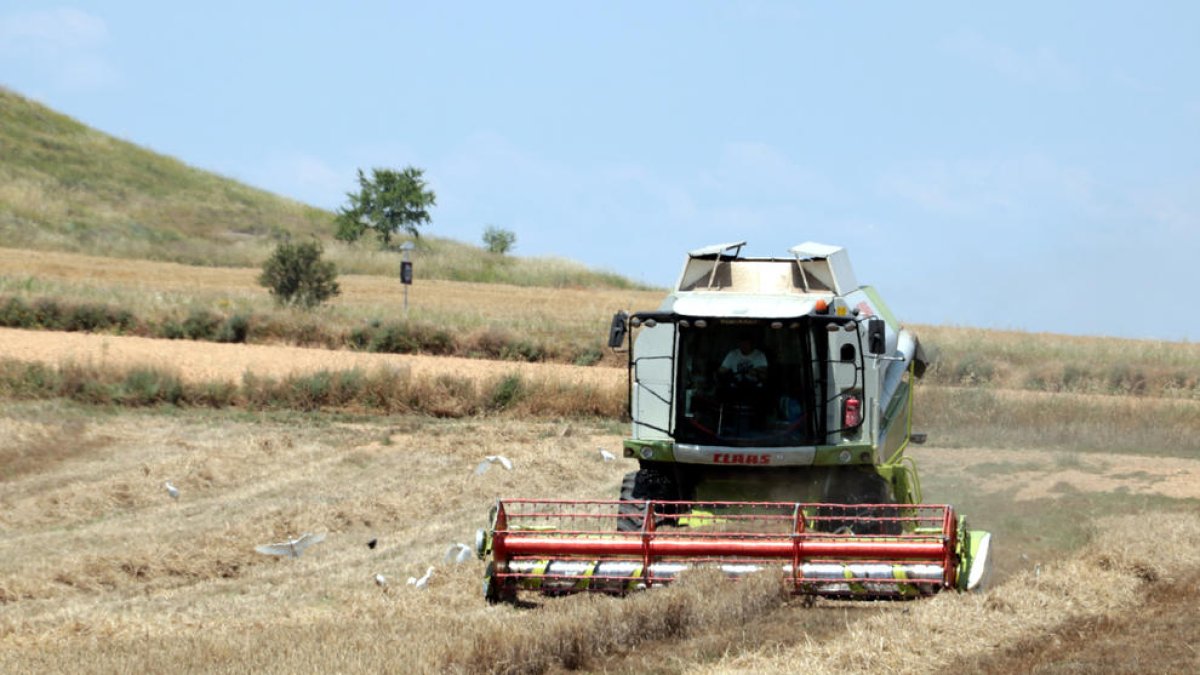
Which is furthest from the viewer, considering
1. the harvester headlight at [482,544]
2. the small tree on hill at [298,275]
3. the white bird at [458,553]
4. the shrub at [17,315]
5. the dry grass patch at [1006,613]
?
the small tree on hill at [298,275]

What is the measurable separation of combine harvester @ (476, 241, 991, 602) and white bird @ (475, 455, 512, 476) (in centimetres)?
634

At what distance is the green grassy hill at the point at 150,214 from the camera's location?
193 ft

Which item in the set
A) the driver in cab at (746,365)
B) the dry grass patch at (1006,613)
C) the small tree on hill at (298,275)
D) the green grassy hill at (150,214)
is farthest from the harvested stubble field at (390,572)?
the green grassy hill at (150,214)

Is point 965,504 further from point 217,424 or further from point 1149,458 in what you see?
point 217,424

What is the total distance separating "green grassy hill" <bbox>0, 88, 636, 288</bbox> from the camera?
2319 inches

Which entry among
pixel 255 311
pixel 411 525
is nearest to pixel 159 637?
Answer: pixel 411 525

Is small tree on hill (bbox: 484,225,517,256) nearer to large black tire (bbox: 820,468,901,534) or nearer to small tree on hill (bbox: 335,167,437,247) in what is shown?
small tree on hill (bbox: 335,167,437,247)

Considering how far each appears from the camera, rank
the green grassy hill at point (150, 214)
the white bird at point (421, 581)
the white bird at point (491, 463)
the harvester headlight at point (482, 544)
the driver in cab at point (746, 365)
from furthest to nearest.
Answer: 1. the green grassy hill at point (150, 214)
2. the white bird at point (491, 463)
3. the driver in cab at point (746, 365)
4. the white bird at point (421, 581)
5. the harvester headlight at point (482, 544)

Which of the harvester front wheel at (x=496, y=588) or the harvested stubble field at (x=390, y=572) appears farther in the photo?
the harvester front wheel at (x=496, y=588)

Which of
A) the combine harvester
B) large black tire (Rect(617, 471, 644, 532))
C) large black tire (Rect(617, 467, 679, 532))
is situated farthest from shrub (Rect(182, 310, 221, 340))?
large black tire (Rect(617, 467, 679, 532))

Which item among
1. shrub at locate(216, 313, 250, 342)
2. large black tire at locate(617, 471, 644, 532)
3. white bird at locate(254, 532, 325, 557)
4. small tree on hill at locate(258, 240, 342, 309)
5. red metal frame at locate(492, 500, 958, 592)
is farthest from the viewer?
small tree on hill at locate(258, 240, 342, 309)

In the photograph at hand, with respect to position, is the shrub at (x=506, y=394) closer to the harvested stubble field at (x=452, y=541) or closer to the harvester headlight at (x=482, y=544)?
the harvested stubble field at (x=452, y=541)

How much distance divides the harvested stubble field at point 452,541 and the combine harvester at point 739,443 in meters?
0.50

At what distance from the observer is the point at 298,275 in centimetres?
3988
